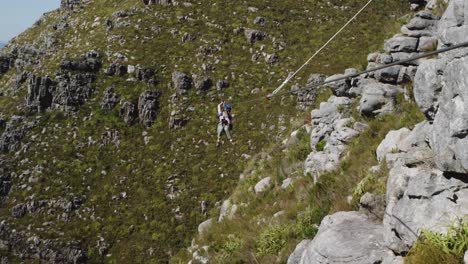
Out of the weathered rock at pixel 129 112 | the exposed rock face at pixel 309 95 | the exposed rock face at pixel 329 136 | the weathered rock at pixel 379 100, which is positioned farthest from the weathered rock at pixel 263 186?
the weathered rock at pixel 129 112

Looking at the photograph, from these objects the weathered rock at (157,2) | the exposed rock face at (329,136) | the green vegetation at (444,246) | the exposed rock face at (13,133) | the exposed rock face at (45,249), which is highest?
the weathered rock at (157,2)

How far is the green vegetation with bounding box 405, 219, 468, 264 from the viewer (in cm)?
559

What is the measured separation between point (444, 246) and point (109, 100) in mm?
58345

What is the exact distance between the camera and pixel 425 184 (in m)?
6.73

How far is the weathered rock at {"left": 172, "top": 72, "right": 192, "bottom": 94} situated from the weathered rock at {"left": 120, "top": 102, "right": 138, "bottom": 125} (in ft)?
22.9

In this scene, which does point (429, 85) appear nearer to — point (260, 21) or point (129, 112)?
point (129, 112)

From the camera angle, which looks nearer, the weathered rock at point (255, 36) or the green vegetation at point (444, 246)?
the green vegetation at point (444, 246)

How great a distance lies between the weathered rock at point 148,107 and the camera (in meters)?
57.9

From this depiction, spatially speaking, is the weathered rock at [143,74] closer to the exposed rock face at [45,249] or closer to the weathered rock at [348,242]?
the exposed rock face at [45,249]

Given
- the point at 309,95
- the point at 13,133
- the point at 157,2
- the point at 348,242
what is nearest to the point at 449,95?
the point at 348,242

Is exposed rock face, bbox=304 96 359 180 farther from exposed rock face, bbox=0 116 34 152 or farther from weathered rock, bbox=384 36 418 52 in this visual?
exposed rock face, bbox=0 116 34 152

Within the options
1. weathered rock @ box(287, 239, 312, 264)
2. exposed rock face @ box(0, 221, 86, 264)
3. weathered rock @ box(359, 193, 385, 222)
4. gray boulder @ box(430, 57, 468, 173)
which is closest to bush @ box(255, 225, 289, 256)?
weathered rock @ box(287, 239, 312, 264)

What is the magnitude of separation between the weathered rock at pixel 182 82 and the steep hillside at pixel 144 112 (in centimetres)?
→ 17

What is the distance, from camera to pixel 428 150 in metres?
7.43
